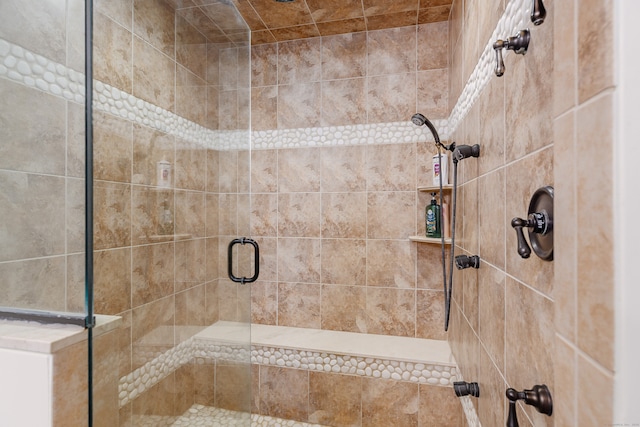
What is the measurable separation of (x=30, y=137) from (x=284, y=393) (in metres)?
1.89

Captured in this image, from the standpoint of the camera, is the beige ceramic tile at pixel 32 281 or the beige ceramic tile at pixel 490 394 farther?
the beige ceramic tile at pixel 490 394

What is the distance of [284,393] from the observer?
2.07 metres

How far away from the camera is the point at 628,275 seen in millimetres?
362

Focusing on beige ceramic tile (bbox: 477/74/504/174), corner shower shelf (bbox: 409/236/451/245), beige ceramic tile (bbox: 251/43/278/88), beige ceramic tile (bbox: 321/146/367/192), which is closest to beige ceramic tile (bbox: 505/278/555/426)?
beige ceramic tile (bbox: 477/74/504/174)

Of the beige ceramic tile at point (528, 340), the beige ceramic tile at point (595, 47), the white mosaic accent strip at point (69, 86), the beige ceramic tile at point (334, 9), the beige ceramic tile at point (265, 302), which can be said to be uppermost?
the beige ceramic tile at point (334, 9)

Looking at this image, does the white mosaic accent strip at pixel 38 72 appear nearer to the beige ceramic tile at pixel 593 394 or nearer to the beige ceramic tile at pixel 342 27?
the beige ceramic tile at pixel 593 394

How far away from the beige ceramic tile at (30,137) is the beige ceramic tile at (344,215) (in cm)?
165

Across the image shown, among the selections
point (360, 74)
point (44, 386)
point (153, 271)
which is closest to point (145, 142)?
point (153, 271)

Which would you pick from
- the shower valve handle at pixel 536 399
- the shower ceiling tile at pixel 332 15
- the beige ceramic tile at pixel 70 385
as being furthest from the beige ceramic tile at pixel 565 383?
the shower ceiling tile at pixel 332 15

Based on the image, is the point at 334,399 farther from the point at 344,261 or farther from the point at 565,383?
the point at 565,383

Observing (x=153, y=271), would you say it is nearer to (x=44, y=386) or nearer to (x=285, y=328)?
(x=44, y=386)

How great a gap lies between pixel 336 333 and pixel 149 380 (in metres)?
1.41

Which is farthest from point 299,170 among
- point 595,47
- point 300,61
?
point 595,47

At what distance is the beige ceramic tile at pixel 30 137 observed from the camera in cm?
82
